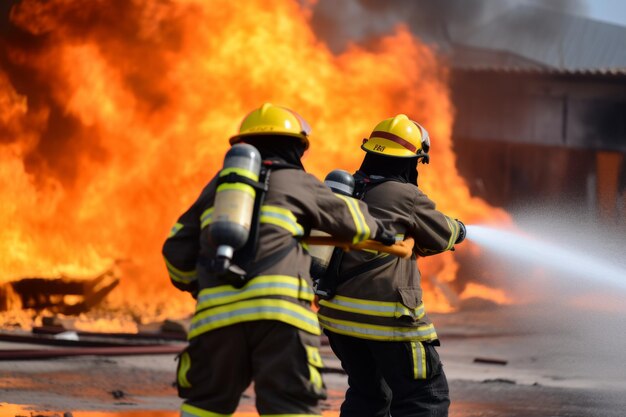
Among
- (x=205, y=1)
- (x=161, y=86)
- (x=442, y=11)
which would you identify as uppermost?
(x=442, y=11)

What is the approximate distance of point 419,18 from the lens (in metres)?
17.9

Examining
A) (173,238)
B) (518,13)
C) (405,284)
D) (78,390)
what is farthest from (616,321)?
(173,238)

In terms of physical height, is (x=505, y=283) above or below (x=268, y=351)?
above

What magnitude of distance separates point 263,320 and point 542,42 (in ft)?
62.2

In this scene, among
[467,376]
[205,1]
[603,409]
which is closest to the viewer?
[603,409]

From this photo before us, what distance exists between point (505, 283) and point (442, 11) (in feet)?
15.3

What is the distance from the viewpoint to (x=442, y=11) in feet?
60.8

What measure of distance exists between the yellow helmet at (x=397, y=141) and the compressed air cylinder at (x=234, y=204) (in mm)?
1469

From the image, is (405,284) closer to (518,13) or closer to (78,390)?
(78,390)

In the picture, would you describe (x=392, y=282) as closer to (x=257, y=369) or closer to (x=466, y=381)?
(x=257, y=369)

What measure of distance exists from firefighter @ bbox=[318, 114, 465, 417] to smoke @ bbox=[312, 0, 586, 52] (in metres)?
10.3

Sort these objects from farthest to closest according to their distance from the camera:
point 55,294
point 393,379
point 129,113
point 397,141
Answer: point 129,113, point 55,294, point 397,141, point 393,379

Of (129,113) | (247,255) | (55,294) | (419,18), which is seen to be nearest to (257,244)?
(247,255)

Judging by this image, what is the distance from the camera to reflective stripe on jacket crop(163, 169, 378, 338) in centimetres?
373
